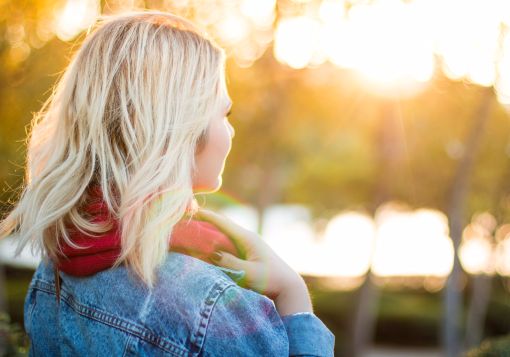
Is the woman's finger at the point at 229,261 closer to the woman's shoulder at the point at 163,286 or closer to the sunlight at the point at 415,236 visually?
the woman's shoulder at the point at 163,286

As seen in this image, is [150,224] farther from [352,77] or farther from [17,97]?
[352,77]

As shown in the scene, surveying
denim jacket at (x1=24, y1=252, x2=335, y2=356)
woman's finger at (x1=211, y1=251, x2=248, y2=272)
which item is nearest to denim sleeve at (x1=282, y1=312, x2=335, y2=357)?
denim jacket at (x1=24, y1=252, x2=335, y2=356)

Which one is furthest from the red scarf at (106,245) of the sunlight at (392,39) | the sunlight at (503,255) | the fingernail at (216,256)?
the sunlight at (503,255)

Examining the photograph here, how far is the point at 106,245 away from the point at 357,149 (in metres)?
13.6

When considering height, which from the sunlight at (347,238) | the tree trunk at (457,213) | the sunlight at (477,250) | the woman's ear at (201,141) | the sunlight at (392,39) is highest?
the woman's ear at (201,141)

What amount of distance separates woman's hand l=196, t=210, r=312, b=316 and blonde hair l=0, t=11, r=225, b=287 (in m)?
0.17

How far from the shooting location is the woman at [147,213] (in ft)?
5.21

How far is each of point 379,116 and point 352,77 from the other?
67.8 inches

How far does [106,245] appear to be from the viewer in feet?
5.30

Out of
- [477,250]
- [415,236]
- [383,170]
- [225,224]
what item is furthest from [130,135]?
[415,236]

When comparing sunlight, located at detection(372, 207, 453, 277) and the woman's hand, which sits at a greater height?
the woman's hand

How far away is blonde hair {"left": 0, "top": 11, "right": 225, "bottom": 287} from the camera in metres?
1.62

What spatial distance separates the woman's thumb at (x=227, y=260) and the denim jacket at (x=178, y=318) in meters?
0.03

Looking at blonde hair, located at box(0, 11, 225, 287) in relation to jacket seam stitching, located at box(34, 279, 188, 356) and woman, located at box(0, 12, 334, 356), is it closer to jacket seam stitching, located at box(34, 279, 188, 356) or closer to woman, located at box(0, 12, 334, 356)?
woman, located at box(0, 12, 334, 356)
